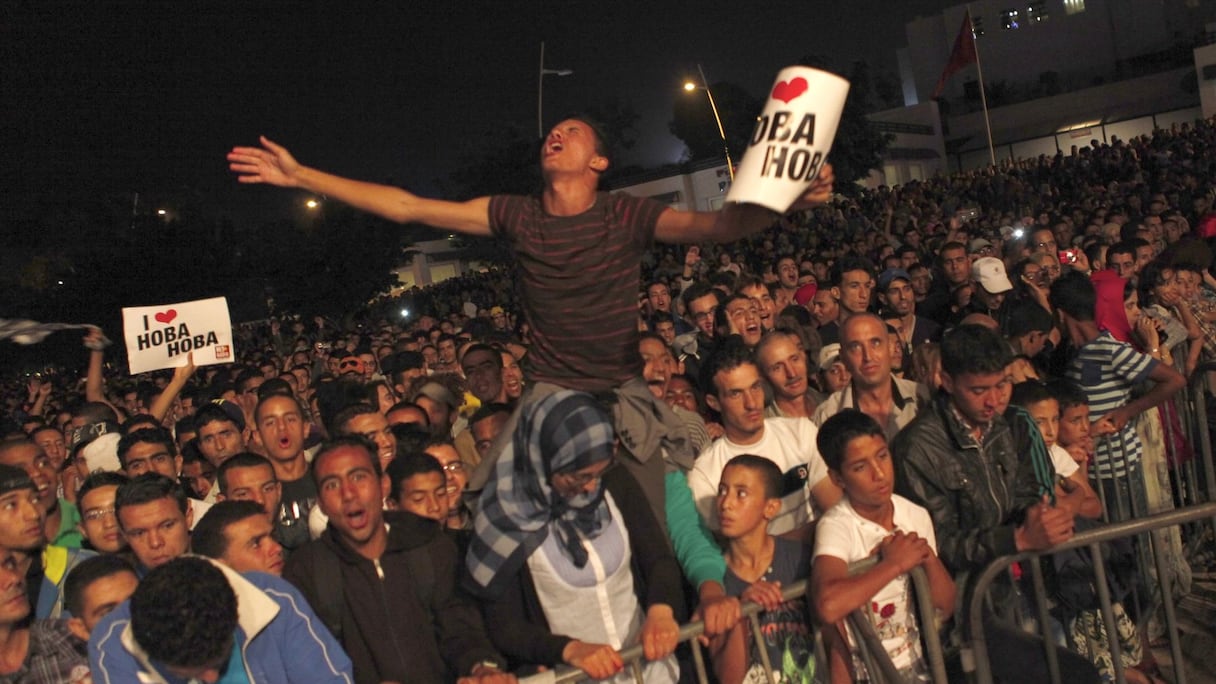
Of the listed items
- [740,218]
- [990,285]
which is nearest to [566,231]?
[740,218]

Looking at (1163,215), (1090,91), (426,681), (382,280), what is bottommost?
(426,681)

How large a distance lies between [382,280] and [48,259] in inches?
501

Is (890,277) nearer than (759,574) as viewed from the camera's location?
No

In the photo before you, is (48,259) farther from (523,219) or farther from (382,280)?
(523,219)

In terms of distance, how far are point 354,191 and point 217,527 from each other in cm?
137

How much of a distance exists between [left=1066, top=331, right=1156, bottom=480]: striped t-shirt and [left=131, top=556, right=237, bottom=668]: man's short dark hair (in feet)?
13.9

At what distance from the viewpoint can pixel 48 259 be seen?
130ft

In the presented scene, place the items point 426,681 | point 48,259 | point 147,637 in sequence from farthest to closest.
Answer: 1. point 48,259
2. point 426,681
3. point 147,637

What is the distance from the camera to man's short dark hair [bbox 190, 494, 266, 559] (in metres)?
3.77

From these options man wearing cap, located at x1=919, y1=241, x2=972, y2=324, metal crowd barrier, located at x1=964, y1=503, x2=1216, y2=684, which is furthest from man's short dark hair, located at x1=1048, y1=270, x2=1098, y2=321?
metal crowd barrier, located at x1=964, y1=503, x2=1216, y2=684

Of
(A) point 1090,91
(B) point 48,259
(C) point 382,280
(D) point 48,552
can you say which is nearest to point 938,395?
(D) point 48,552

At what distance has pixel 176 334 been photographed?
348 inches

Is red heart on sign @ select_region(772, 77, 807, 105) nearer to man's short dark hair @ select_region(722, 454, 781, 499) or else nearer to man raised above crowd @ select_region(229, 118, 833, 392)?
man raised above crowd @ select_region(229, 118, 833, 392)

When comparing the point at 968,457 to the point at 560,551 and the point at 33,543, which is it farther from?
the point at 33,543
